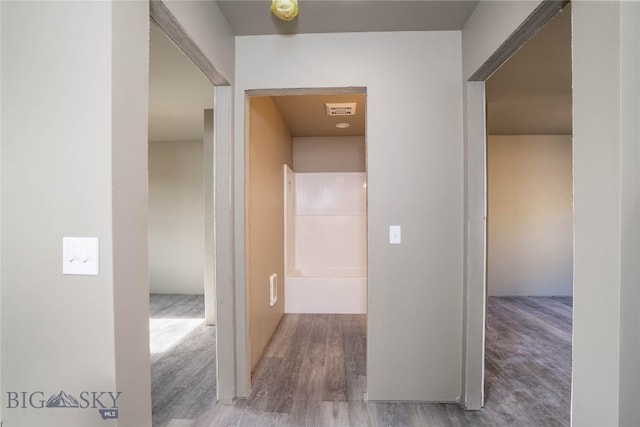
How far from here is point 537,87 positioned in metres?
2.69

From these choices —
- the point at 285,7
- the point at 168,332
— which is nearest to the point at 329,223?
the point at 168,332

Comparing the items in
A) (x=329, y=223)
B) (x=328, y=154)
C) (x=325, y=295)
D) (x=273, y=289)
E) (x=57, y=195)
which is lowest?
(x=325, y=295)

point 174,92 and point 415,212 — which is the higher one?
point 174,92

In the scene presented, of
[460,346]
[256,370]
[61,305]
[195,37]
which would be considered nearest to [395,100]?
[195,37]

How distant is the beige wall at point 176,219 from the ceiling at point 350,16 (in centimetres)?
313

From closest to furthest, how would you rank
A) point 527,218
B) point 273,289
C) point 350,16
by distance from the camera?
point 350,16 → point 273,289 → point 527,218

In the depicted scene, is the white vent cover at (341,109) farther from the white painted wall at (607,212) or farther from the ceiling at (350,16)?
the white painted wall at (607,212)

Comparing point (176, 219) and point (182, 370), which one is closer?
point (182, 370)

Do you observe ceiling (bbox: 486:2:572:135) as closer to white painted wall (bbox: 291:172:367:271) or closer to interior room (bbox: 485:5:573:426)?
interior room (bbox: 485:5:573:426)

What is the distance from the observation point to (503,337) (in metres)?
2.92

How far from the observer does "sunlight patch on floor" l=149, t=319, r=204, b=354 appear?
2729mm

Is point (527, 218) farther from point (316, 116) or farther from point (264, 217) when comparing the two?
point (264, 217)

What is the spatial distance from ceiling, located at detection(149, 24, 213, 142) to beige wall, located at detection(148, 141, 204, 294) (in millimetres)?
337

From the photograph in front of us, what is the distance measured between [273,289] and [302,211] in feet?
5.77
